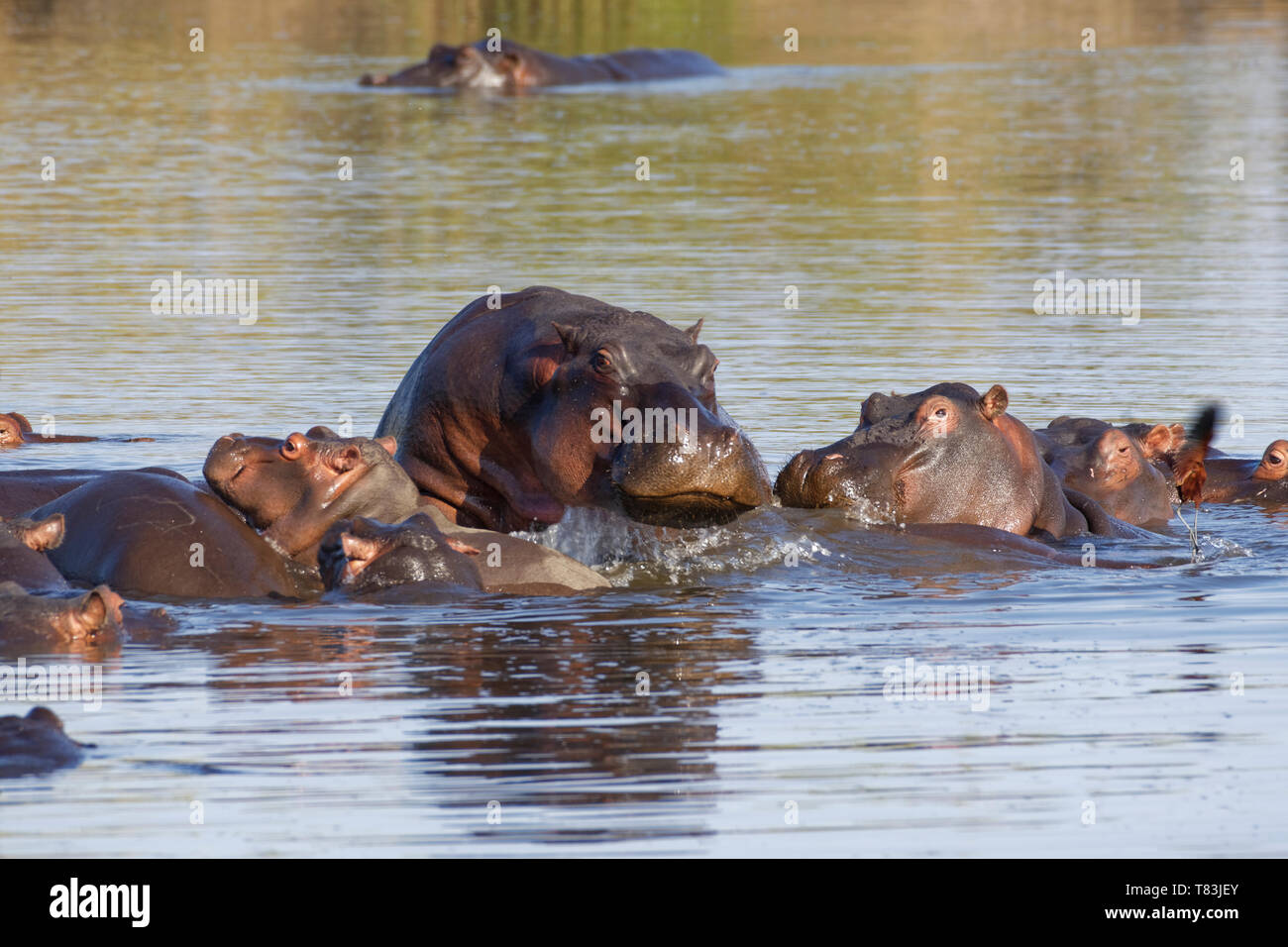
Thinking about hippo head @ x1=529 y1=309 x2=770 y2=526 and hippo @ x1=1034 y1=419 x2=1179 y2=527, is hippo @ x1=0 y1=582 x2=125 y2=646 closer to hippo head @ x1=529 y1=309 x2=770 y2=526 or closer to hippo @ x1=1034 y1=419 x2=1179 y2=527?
hippo head @ x1=529 y1=309 x2=770 y2=526

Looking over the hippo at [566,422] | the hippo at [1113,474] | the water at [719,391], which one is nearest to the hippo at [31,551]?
the water at [719,391]

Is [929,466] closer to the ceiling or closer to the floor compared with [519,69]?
closer to the floor

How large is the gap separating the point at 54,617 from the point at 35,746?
1216 millimetres

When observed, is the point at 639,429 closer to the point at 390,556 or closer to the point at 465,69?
the point at 390,556

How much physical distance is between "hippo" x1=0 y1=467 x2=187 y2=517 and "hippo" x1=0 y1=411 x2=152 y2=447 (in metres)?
2.39

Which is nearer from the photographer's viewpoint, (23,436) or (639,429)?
(639,429)

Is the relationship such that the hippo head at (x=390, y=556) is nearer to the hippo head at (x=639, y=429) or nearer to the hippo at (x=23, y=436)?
the hippo head at (x=639, y=429)

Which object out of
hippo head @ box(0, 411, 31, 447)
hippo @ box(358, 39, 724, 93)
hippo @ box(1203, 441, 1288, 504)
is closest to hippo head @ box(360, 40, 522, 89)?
hippo @ box(358, 39, 724, 93)

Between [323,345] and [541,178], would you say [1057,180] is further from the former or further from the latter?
[323,345]

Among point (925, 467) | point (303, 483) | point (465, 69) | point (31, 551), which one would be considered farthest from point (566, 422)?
point (465, 69)

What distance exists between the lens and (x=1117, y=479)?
10.3m

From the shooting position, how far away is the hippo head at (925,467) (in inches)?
368

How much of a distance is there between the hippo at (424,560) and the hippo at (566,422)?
0.30 meters
